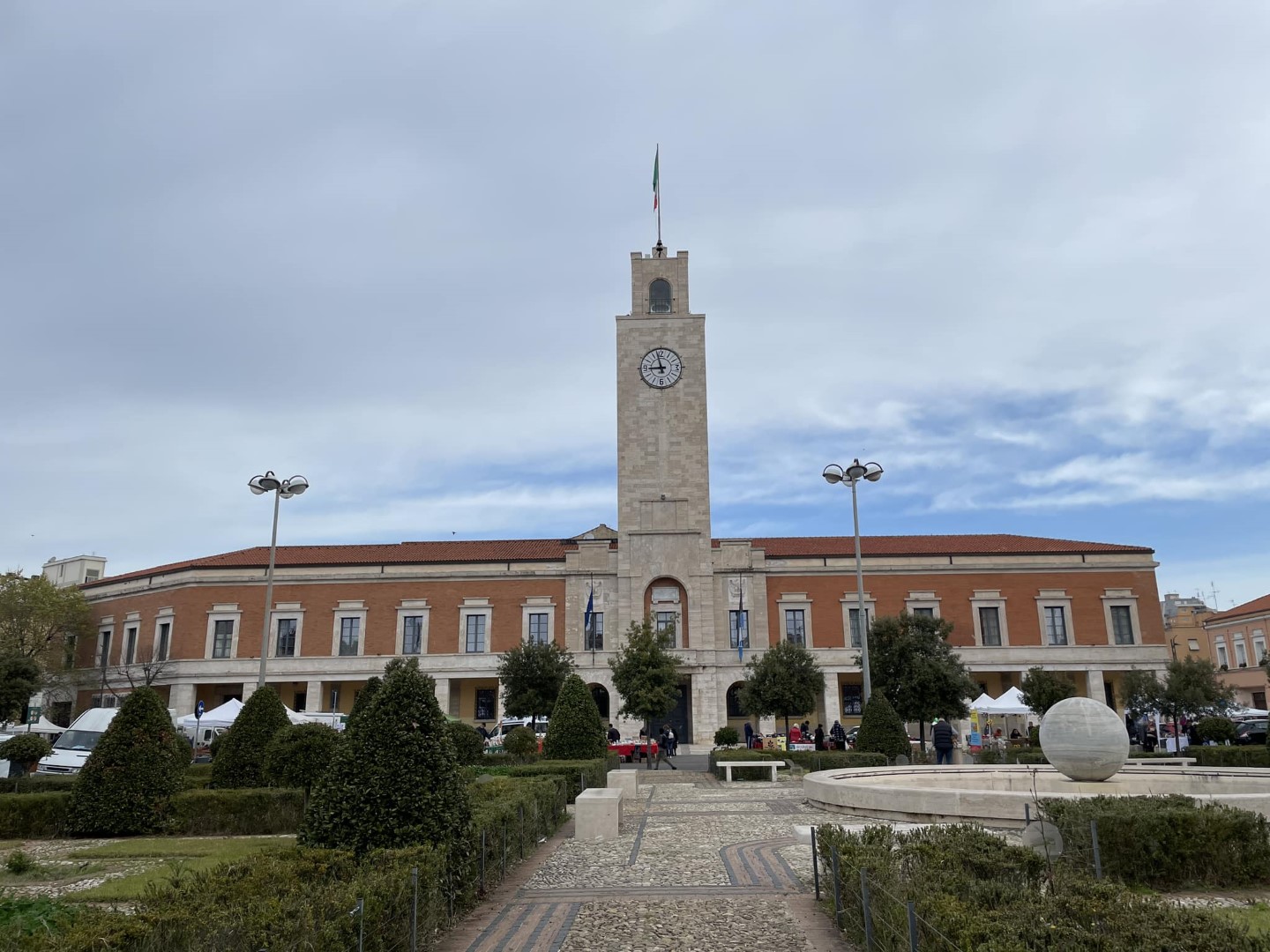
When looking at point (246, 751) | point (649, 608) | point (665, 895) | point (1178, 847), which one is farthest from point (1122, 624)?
point (665, 895)

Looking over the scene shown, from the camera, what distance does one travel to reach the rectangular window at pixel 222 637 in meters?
43.7

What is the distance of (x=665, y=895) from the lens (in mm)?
9828

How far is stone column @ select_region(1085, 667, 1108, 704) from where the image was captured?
42312 millimetres

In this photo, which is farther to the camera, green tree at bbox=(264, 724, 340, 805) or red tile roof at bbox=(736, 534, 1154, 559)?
red tile roof at bbox=(736, 534, 1154, 559)

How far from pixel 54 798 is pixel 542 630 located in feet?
96.5

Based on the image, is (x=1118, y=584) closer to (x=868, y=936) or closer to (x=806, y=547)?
(x=806, y=547)

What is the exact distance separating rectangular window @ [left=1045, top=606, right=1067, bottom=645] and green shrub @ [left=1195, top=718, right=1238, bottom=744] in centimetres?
1276

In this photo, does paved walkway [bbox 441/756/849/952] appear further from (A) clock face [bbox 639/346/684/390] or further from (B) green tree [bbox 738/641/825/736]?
(A) clock face [bbox 639/346/684/390]

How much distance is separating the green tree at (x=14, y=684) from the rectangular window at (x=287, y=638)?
13.4 metres

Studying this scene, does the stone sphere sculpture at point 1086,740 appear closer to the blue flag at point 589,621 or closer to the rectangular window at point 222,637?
the blue flag at point 589,621

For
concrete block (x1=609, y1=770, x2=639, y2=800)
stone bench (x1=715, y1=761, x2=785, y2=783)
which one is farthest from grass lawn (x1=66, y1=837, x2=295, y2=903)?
stone bench (x1=715, y1=761, x2=785, y2=783)

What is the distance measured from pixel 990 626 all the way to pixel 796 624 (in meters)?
9.00

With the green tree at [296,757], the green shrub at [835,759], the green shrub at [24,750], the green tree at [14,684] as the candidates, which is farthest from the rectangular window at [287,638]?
the green tree at [296,757]

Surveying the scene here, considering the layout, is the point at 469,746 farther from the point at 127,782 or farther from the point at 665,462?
the point at 665,462
